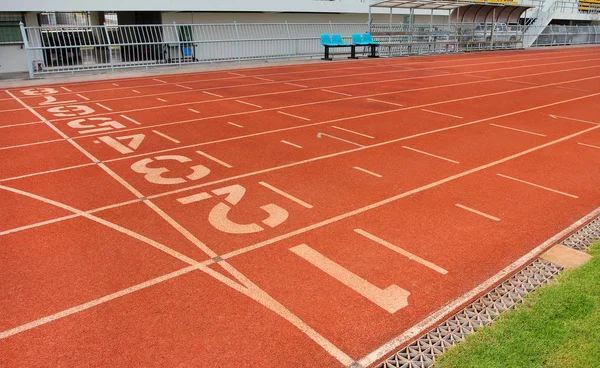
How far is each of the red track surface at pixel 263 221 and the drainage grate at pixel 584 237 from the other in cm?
24

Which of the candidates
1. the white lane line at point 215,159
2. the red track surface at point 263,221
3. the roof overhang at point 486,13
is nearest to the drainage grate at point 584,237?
the red track surface at point 263,221

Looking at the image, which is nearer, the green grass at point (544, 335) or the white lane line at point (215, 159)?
the green grass at point (544, 335)

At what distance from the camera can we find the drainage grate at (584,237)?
5204 millimetres

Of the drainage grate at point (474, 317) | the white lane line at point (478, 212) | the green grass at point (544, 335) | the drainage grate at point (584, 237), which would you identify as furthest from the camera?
the white lane line at point (478, 212)

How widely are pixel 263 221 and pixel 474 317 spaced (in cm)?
265

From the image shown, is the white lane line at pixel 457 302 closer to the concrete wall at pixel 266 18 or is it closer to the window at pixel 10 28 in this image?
the window at pixel 10 28

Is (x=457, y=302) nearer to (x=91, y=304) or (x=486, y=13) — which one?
(x=91, y=304)

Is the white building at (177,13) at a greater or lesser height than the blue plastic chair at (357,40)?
greater

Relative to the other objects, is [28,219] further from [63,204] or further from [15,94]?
[15,94]

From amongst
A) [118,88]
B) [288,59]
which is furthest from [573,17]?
[118,88]

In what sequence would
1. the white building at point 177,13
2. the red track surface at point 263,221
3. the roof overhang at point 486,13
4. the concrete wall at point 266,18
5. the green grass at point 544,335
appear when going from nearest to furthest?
1. the green grass at point 544,335
2. the red track surface at point 263,221
3. the white building at point 177,13
4. the concrete wall at point 266,18
5. the roof overhang at point 486,13

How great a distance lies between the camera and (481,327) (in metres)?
3.80

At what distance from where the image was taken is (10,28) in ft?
70.9

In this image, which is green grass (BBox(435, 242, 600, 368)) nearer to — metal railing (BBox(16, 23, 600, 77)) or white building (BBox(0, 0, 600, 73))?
metal railing (BBox(16, 23, 600, 77))
